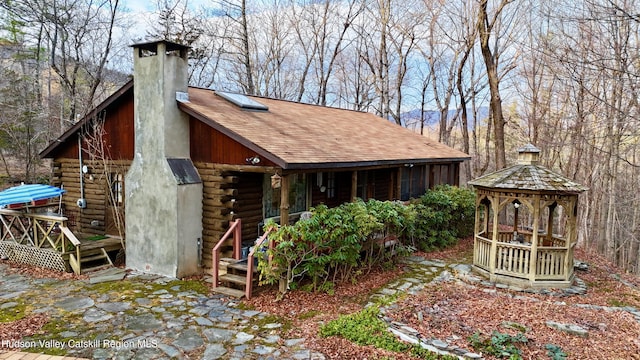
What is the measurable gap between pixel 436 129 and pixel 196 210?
26.4 metres

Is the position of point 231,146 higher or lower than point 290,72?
lower

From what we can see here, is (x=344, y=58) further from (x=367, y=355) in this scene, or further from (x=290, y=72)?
(x=367, y=355)

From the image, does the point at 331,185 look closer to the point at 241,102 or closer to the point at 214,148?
the point at 241,102

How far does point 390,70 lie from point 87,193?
21850 millimetres

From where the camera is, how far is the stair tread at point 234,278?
823cm

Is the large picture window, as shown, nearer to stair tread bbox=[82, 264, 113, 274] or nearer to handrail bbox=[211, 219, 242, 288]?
handrail bbox=[211, 219, 242, 288]

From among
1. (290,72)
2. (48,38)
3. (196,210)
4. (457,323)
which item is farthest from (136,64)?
(290,72)

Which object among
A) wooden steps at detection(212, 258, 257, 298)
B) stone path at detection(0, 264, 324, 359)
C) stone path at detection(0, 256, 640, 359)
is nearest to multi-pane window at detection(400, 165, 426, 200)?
stone path at detection(0, 256, 640, 359)

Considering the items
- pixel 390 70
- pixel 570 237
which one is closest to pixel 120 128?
pixel 570 237

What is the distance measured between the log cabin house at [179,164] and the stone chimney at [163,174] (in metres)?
0.02

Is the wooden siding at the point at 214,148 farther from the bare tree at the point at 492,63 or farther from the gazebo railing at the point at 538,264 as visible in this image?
the bare tree at the point at 492,63

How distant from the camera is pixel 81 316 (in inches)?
275

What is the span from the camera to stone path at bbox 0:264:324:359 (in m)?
5.83

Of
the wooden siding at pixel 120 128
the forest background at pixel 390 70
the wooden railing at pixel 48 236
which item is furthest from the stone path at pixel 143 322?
the forest background at pixel 390 70
